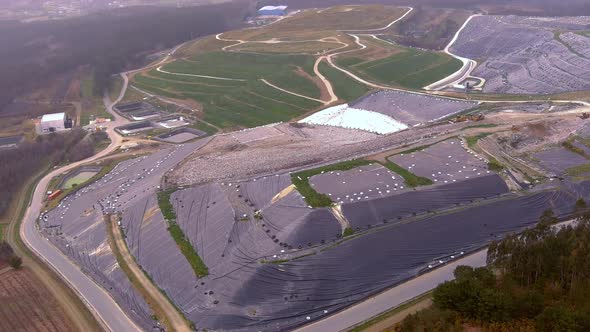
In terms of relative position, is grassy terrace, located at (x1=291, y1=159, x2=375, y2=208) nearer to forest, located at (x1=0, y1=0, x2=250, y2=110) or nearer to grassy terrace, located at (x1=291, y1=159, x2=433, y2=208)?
grassy terrace, located at (x1=291, y1=159, x2=433, y2=208)

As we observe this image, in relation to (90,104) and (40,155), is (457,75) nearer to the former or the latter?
(90,104)

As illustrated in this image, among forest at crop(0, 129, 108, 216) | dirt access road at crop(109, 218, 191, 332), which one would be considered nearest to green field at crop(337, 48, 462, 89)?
forest at crop(0, 129, 108, 216)

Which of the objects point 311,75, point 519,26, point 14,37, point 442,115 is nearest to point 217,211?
point 442,115

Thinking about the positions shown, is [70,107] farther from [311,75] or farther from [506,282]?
[506,282]

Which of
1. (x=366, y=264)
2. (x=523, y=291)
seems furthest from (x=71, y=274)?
(x=523, y=291)

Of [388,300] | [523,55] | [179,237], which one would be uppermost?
[523,55]

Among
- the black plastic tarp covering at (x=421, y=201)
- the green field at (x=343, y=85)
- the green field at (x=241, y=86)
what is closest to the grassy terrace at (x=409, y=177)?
the black plastic tarp covering at (x=421, y=201)
